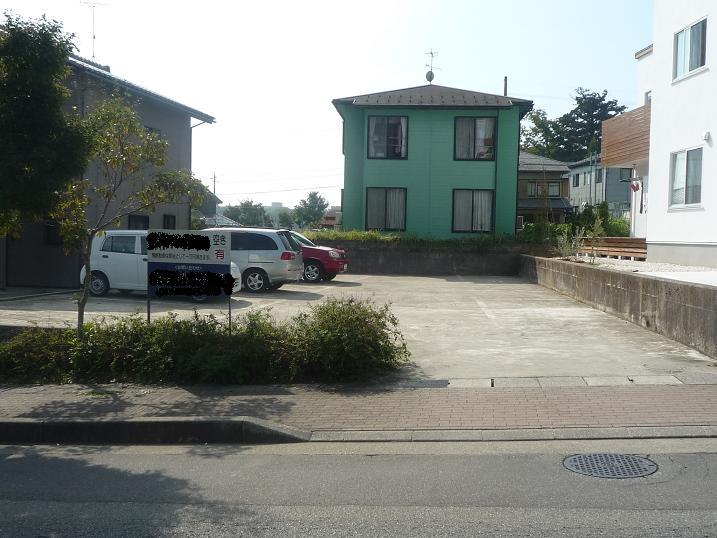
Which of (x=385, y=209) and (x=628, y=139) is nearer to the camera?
(x=628, y=139)

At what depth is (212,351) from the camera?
28.1 feet

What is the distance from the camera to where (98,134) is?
8469mm

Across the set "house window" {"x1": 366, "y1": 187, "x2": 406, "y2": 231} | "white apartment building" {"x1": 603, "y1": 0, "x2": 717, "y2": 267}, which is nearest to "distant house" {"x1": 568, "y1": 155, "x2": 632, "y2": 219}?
"house window" {"x1": 366, "y1": 187, "x2": 406, "y2": 231}

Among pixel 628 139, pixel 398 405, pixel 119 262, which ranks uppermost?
pixel 628 139

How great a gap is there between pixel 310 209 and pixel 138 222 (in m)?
69.2

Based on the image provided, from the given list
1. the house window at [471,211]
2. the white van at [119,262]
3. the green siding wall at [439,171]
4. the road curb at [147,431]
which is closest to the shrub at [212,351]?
the road curb at [147,431]

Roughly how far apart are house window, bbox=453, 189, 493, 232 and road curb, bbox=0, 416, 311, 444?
2460 centimetres

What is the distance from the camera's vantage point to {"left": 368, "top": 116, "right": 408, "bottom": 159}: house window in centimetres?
3055

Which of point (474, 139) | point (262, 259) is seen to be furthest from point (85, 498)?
point (474, 139)

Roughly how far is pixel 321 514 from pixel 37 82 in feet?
19.3

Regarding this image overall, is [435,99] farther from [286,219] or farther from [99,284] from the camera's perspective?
[286,219]

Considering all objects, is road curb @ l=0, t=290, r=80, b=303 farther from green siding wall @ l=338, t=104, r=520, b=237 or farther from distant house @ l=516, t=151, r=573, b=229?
distant house @ l=516, t=151, r=573, b=229

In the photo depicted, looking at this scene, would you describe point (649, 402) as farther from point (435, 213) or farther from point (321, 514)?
point (435, 213)

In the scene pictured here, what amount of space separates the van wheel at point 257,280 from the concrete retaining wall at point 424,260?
10032 mm
